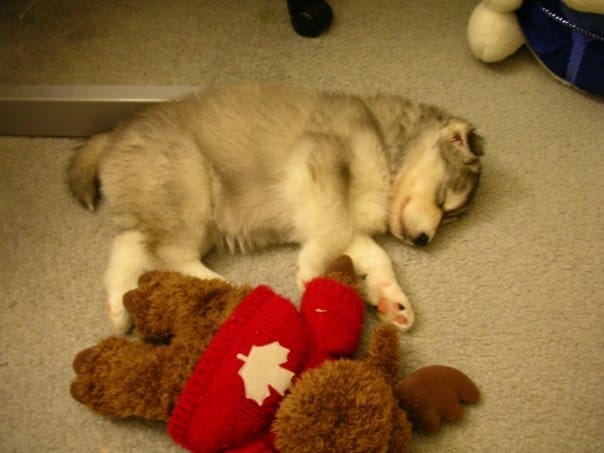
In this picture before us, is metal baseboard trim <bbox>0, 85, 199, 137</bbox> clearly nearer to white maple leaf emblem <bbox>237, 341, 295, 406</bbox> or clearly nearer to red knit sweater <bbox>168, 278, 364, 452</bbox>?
red knit sweater <bbox>168, 278, 364, 452</bbox>

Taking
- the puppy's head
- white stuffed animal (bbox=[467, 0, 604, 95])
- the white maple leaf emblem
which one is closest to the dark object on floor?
white stuffed animal (bbox=[467, 0, 604, 95])

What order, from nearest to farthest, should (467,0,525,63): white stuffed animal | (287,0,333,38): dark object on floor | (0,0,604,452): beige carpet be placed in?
(0,0,604,452): beige carpet < (467,0,525,63): white stuffed animal < (287,0,333,38): dark object on floor

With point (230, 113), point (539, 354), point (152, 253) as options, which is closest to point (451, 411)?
point (539, 354)

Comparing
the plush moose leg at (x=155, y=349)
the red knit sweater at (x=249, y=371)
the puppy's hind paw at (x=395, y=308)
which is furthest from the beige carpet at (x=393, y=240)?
the red knit sweater at (x=249, y=371)

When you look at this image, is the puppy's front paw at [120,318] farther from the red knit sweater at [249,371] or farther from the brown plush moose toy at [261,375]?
the red knit sweater at [249,371]

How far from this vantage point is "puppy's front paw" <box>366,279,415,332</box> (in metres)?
1.40

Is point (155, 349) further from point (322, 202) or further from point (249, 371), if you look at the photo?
point (322, 202)

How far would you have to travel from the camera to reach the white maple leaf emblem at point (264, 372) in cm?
104

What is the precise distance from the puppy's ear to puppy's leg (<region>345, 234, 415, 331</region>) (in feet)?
1.33

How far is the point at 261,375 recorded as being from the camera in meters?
1.06

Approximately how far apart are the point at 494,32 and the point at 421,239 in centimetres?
103

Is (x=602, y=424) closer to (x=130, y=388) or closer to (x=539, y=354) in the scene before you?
(x=539, y=354)

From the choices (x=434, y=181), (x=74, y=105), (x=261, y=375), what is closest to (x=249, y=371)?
(x=261, y=375)

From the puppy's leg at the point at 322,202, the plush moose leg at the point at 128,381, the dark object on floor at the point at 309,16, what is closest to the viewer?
the plush moose leg at the point at 128,381
